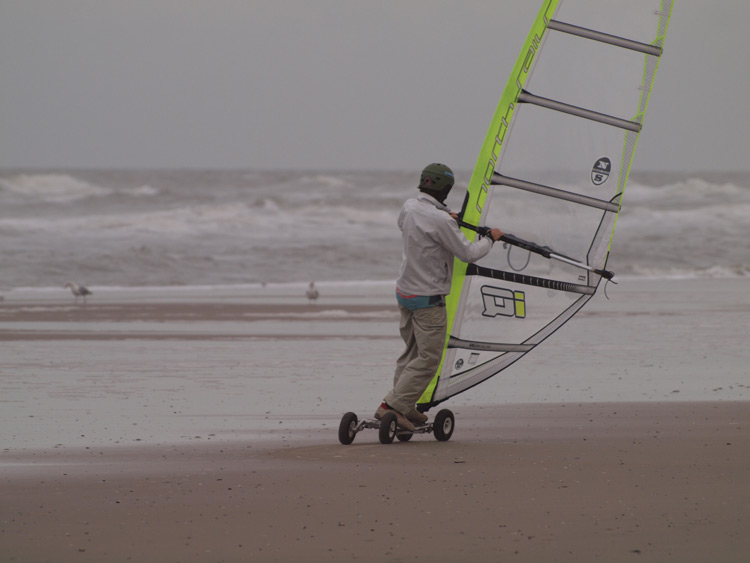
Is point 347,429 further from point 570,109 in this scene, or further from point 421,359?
point 570,109

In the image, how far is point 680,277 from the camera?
20.4 metres

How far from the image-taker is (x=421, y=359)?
571 centimetres

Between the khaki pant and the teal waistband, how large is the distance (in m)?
0.03

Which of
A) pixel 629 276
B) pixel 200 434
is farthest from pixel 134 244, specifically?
pixel 200 434

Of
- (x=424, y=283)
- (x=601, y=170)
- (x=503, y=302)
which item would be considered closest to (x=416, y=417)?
(x=424, y=283)

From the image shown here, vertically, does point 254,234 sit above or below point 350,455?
above

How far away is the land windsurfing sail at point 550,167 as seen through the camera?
6.03 meters

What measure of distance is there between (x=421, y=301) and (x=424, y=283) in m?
0.09

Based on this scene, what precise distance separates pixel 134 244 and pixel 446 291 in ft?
64.0

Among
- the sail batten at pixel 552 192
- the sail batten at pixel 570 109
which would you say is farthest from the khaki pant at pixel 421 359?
the sail batten at pixel 570 109

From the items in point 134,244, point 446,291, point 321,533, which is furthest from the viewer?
point 134,244

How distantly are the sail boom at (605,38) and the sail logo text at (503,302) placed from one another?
143cm

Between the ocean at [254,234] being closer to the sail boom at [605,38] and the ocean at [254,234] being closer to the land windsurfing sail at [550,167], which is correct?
the land windsurfing sail at [550,167]

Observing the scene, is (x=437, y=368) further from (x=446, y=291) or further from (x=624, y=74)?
(x=624, y=74)
